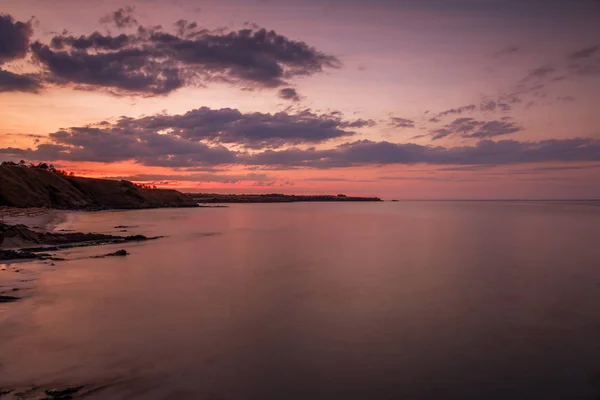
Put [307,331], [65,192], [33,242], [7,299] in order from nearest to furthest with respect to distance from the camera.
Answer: [307,331] → [7,299] → [33,242] → [65,192]

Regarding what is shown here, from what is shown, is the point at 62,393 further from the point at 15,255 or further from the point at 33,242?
the point at 33,242

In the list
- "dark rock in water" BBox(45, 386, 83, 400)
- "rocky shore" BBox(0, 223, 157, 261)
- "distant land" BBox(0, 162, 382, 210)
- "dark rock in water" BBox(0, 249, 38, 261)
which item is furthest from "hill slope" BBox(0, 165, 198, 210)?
"dark rock in water" BBox(45, 386, 83, 400)

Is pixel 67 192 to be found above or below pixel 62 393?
above

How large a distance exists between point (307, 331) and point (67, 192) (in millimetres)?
81609

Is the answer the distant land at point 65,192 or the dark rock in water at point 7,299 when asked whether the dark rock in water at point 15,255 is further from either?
the distant land at point 65,192

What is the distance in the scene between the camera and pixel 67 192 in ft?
254

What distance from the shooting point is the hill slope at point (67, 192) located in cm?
6016

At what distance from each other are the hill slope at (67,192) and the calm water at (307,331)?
51869mm

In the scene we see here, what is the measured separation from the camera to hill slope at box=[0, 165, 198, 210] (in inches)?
2368

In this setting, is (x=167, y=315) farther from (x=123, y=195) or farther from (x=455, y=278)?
(x=123, y=195)

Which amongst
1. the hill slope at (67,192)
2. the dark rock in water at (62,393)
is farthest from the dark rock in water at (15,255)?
the hill slope at (67,192)

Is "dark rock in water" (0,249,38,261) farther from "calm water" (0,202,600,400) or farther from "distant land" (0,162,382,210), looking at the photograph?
"distant land" (0,162,382,210)

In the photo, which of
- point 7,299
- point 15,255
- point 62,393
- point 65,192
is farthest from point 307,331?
point 65,192

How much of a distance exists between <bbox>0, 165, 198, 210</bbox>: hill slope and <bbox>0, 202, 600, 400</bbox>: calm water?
170 ft
